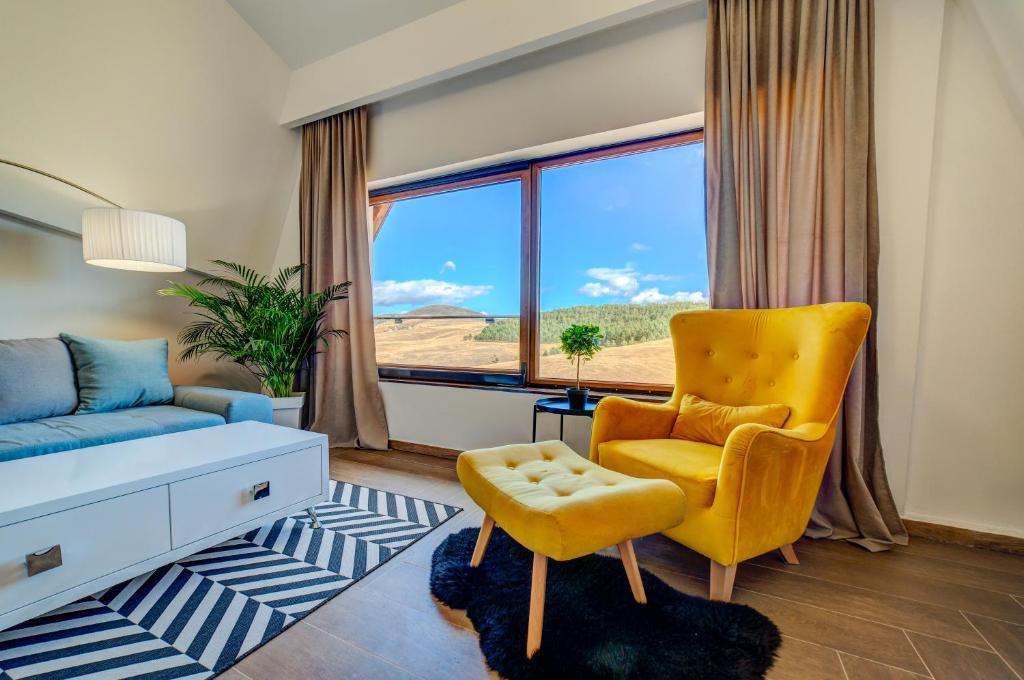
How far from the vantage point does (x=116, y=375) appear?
239cm

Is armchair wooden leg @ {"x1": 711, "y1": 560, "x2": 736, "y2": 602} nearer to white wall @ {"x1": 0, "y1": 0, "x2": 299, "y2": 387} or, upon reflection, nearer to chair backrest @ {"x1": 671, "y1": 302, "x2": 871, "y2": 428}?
chair backrest @ {"x1": 671, "y1": 302, "x2": 871, "y2": 428}

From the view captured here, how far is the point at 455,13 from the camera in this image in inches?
99.7

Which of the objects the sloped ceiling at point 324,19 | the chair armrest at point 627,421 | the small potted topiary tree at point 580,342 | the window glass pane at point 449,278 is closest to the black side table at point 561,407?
the small potted topiary tree at point 580,342

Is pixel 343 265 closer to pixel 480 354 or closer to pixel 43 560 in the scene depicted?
pixel 480 354

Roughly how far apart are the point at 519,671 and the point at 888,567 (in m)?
1.49

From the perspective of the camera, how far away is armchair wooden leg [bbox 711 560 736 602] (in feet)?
4.58

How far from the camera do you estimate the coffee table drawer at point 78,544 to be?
109 centimetres

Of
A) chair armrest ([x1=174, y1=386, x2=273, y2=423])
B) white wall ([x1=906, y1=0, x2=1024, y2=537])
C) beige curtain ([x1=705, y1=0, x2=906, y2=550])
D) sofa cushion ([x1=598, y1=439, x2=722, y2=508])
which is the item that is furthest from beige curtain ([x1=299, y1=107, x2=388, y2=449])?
white wall ([x1=906, y1=0, x2=1024, y2=537])

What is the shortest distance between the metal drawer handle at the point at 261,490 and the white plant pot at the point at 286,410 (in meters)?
1.34

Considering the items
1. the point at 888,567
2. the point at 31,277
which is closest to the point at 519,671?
the point at 888,567

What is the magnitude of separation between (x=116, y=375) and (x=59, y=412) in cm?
28

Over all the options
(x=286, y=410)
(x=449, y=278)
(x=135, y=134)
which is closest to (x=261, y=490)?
(x=286, y=410)

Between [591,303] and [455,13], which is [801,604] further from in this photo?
[455,13]

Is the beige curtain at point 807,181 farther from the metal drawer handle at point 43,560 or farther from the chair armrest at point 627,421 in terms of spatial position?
the metal drawer handle at point 43,560
